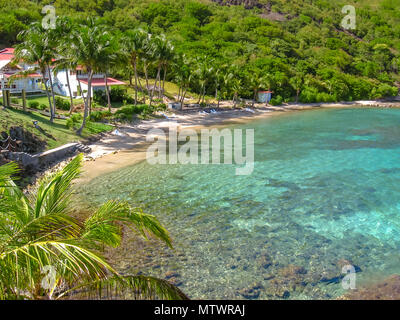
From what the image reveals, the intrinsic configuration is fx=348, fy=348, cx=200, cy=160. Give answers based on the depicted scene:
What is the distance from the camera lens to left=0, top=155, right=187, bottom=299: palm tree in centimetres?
425

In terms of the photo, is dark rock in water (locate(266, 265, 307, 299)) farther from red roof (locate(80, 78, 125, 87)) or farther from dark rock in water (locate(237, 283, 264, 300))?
red roof (locate(80, 78, 125, 87))

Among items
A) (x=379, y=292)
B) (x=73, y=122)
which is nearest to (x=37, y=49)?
(x=73, y=122)

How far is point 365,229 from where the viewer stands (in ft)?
50.9

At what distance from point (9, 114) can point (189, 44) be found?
60590mm

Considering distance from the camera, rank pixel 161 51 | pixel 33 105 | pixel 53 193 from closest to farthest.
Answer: pixel 53 193
pixel 33 105
pixel 161 51

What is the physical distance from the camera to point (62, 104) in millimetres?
36562

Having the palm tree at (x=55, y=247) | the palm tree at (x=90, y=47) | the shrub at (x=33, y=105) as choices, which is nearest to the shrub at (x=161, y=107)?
the shrub at (x=33, y=105)

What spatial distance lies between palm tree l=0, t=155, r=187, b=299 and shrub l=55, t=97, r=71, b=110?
32224mm

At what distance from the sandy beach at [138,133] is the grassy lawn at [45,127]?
69.1 inches

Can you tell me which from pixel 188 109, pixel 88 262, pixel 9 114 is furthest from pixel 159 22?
pixel 88 262

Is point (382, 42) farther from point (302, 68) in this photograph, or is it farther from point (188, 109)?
point (188, 109)

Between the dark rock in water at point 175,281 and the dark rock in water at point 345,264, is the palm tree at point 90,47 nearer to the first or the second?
the dark rock in water at point 175,281

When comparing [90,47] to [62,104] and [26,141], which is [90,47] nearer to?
[26,141]

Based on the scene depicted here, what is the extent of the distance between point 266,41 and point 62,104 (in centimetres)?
7272
